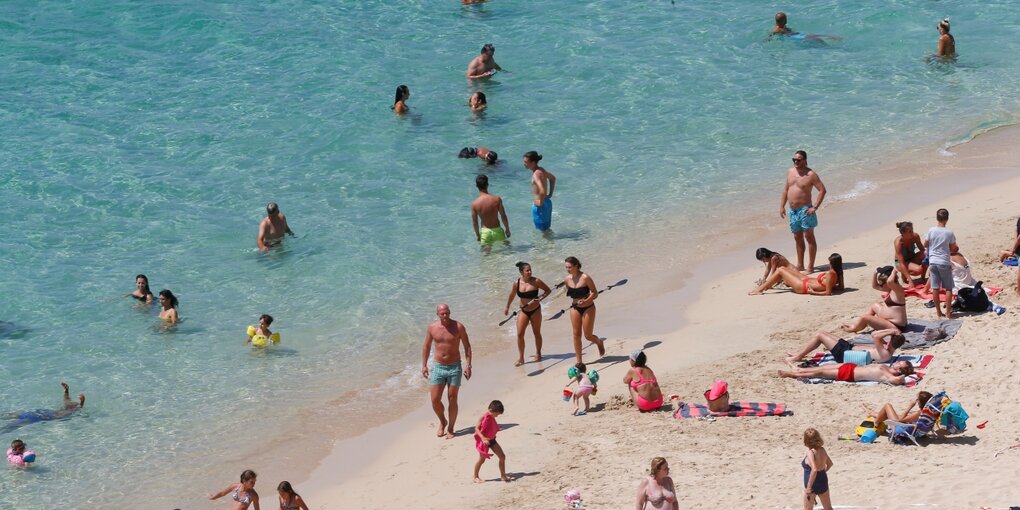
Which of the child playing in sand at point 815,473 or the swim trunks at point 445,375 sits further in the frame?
the swim trunks at point 445,375

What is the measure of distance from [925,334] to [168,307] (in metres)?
9.69

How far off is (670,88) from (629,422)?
12.3 metres

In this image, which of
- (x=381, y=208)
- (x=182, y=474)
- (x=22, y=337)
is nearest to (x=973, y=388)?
(x=182, y=474)

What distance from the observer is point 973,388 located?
43.9 ft

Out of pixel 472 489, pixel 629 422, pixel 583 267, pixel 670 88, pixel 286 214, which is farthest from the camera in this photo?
pixel 670 88

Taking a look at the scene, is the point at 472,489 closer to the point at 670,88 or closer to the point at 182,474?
the point at 182,474

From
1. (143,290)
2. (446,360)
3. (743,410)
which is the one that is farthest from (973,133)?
(143,290)

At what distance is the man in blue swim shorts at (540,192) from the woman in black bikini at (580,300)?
385 centimetres

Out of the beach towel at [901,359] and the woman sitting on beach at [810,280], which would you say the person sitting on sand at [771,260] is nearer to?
the woman sitting on beach at [810,280]

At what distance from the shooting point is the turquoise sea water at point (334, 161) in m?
16.6

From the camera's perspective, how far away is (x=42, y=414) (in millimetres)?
15891

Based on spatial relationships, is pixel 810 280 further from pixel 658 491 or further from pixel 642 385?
pixel 658 491

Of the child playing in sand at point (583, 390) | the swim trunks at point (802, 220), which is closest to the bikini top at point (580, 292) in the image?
the child playing in sand at point (583, 390)

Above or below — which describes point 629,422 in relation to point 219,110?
below
